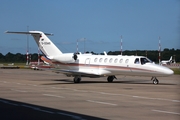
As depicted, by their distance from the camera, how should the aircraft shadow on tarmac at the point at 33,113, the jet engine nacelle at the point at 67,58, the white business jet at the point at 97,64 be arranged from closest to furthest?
1. the aircraft shadow on tarmac at the point at 33,113
2. the white business jet at the point at 97,64
3. the jet engine nacelle at the point at 67,58

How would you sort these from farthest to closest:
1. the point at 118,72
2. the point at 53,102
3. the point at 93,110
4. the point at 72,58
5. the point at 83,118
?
1. the point at 72,58
2. the point at 118,72
3. the point at 53,102
4. the point at 93,110
5. the point at 83,118

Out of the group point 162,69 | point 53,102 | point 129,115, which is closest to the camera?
point 129,115

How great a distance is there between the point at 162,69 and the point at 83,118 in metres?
16.7

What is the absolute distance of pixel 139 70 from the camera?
27547 millimetres

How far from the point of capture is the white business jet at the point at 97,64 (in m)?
27.3

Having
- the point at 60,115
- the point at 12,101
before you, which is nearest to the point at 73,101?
the point at 12,101

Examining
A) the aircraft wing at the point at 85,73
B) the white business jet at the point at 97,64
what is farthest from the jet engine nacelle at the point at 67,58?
the aircraft wing at the point at 85,73

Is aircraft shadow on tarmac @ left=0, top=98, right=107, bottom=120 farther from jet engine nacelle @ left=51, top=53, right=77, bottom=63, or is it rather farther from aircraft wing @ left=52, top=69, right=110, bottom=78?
jet engine nacelle @ left=51, top=53, right=77, bottom=63

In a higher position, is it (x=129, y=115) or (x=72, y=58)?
(x=72, y=58)

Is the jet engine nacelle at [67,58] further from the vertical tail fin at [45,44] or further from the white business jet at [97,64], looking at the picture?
the vertical tail fin at [45,44]

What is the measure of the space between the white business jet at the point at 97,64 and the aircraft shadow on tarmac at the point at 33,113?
570 inches

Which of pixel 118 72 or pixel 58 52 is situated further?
pixel 58 52

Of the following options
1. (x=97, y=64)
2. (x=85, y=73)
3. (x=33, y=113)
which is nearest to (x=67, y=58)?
(x=97, y=64)

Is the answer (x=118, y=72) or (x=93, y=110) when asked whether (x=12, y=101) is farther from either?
(x=118, y=72)
